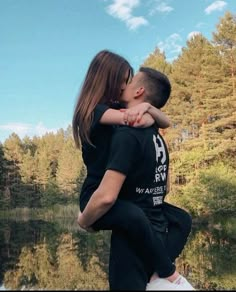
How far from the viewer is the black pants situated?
1.92 meters

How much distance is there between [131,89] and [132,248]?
0.81 m

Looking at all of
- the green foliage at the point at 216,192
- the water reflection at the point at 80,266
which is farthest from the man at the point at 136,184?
the green foliage at the point at 216,192

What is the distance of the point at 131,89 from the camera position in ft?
7.43

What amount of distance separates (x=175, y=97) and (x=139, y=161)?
29387mm

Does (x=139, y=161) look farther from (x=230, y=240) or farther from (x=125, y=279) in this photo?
(x=230, y=240)

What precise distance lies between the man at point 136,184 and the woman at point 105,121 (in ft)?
0.18

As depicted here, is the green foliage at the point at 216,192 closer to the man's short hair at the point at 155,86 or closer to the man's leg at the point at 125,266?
the man's short hair at the point at 155,86

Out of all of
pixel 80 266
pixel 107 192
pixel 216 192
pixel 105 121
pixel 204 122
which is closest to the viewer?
pixel 107 192

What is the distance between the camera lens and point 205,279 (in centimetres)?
762

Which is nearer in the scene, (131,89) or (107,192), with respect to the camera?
(107,192)

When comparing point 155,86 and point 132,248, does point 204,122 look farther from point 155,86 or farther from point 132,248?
point 132,248

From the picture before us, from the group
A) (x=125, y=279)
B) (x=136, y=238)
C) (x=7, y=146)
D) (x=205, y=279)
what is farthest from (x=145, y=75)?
(x=7, y=146)

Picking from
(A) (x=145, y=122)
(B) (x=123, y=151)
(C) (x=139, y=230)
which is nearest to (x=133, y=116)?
(A) (x=145, y=122)

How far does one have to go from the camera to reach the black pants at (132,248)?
1.92m
